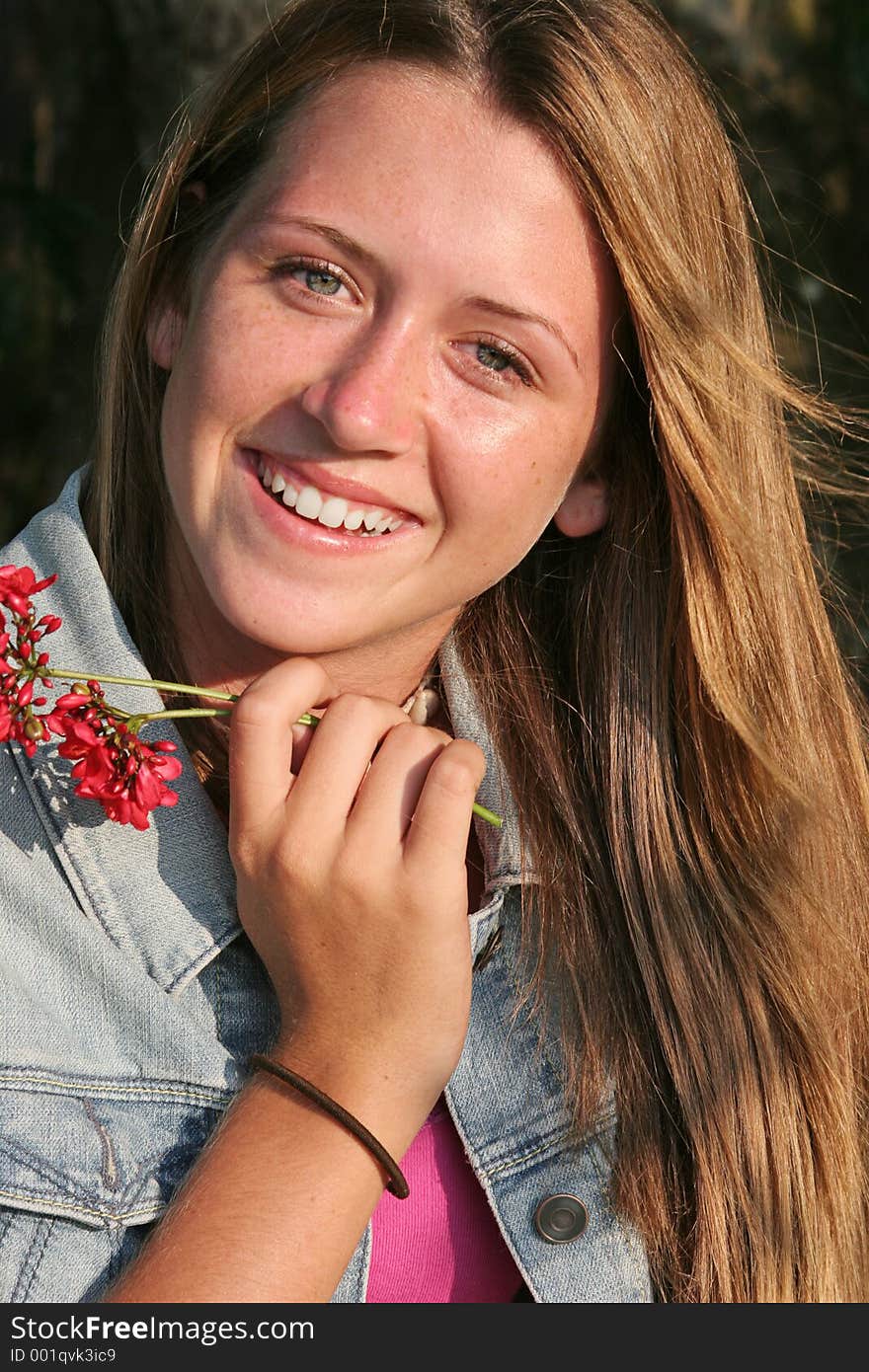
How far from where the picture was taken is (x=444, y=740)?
2129 mm

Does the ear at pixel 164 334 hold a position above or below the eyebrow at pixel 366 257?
below

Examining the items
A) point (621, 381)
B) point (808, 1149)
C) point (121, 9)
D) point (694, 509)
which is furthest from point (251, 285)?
point (121, 9)

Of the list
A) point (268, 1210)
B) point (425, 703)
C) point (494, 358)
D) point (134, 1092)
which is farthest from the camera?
point (425, 703)

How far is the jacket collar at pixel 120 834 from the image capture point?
2.18m

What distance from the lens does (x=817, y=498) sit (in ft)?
12.7

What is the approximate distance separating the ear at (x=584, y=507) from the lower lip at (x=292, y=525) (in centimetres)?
57

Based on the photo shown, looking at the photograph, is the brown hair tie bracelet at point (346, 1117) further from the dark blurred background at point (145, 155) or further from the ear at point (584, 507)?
the dark blurred background at point (145, 155)

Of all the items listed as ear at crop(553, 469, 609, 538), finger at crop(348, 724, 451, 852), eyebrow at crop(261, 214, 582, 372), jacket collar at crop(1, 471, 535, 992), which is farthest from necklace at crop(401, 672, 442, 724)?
eyebrow at crop(261, 214, 582, 372)

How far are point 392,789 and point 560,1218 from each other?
0.81 metres

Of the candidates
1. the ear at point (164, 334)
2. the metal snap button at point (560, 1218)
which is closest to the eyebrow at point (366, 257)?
the ear at point (164, 334)

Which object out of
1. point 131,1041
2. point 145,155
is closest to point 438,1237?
point 131,1041

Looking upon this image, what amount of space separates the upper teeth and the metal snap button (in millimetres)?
1120

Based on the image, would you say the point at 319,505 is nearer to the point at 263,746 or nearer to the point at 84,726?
the point at 263,746

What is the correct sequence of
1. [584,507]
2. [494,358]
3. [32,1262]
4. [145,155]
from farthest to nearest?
[145,155] < [584,507] < [494,358] < [32,1262]
